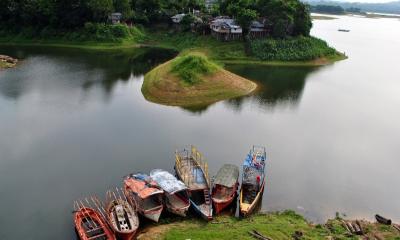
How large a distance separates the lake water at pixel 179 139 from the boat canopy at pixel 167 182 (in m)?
4.62

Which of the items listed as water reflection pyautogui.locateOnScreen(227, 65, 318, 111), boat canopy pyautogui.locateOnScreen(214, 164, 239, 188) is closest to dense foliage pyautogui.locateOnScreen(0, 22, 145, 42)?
water reflection pyautogui.locateOnScreen(227, 65, 318, 111)

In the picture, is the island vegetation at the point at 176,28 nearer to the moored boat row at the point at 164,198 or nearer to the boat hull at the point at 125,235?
the moored boat row at the point at 164,198

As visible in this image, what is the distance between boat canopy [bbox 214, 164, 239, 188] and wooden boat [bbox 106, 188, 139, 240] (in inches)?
319

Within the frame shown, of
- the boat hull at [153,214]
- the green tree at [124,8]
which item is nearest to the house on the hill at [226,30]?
the green tree at [124,8]

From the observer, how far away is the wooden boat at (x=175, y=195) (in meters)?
32.6

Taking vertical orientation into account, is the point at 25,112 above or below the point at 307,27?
below

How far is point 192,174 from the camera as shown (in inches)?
1476

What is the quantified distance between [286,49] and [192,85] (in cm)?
4024

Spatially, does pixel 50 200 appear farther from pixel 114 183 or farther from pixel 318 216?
pixel 318 216

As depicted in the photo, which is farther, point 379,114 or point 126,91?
point 126,91

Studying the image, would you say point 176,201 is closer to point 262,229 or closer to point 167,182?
point 167,182

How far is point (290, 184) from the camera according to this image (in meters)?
38.3

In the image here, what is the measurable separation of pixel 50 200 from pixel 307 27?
86724 millimetres

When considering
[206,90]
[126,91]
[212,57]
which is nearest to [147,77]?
[126,91]
